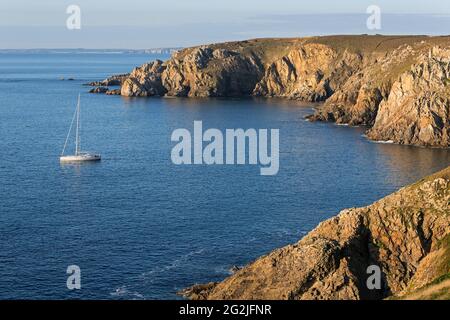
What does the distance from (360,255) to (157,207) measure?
44.7m

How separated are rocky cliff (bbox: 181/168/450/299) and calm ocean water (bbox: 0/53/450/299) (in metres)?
8.90

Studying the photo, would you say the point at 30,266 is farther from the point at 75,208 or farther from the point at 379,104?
the point at 379,104

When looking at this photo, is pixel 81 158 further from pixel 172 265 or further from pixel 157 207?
pixel 172 265

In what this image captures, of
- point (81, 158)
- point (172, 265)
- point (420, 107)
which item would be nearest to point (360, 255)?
point (172, 265)

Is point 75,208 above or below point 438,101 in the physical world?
below

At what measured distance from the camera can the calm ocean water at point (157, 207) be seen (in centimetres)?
7862

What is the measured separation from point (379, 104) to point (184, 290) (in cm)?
13766

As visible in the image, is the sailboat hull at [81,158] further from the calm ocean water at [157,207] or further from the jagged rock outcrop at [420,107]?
the jagged rock outcrop at [420,107]

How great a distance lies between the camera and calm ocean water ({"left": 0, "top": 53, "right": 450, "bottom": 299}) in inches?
3095

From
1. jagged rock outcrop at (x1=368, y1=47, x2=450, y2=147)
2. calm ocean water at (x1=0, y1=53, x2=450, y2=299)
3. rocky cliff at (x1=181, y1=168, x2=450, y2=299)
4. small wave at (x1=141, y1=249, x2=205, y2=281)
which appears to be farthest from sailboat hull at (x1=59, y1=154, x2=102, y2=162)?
rocky cliff at (x1=181, y1=168, x2=450, y2=299)

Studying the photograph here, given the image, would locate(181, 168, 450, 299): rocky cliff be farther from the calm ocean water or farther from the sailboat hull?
the sailboat hull

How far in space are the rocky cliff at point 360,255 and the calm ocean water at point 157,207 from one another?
8.90 meters
